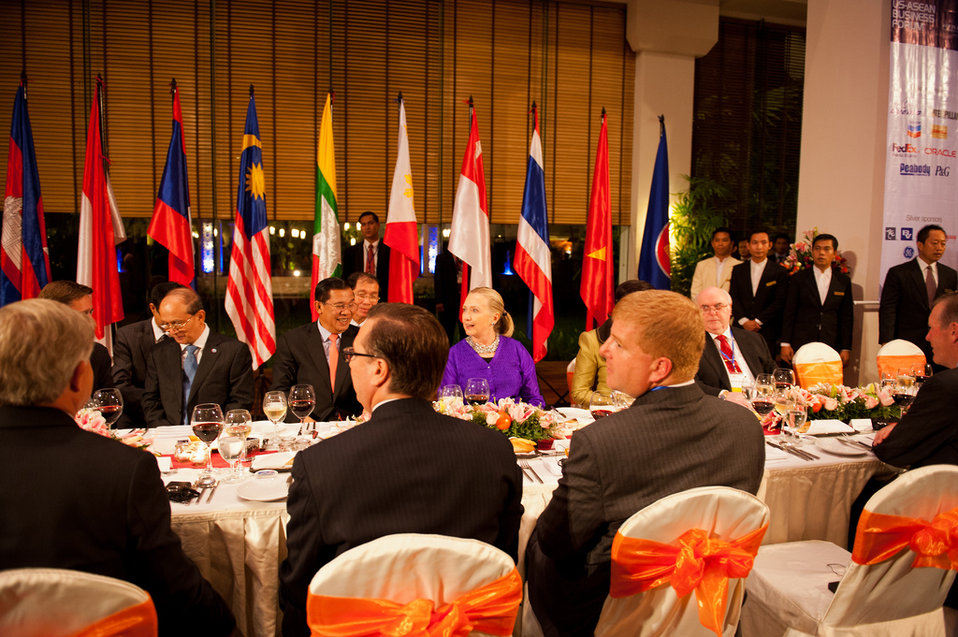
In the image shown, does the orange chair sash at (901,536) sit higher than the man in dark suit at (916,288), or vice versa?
the man in dark suit at (916,288)

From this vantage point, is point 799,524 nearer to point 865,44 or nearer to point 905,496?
point 905,496

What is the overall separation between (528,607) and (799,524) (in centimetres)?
124

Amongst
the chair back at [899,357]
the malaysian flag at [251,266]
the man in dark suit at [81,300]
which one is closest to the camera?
the man in dark suit at [81,300]

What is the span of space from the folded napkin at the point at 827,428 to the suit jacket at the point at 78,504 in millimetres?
2691

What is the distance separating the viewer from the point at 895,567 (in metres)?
1.92

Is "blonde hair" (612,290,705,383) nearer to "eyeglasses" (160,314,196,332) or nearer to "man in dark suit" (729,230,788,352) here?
"eyeglasses" (160,314,196,332)

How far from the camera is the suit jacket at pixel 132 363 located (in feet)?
12.0

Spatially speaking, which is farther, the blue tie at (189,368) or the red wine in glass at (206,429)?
the blue tie at (189,368)

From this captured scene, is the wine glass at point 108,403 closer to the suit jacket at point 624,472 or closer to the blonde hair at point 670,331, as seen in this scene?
the suit jacket at point 624,472

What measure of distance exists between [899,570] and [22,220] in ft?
18.9

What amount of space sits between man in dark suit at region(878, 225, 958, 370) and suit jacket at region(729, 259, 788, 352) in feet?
2.79

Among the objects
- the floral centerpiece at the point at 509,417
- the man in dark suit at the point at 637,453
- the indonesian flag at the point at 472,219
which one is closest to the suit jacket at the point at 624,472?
the man in dark suit at the point at 637,453

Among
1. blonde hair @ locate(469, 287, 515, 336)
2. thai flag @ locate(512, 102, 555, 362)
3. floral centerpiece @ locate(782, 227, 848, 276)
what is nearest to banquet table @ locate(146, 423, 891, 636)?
blonde hair @ locate(469, 287, 515, 336)

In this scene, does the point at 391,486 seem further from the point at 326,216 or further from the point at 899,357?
the point at 326,216
